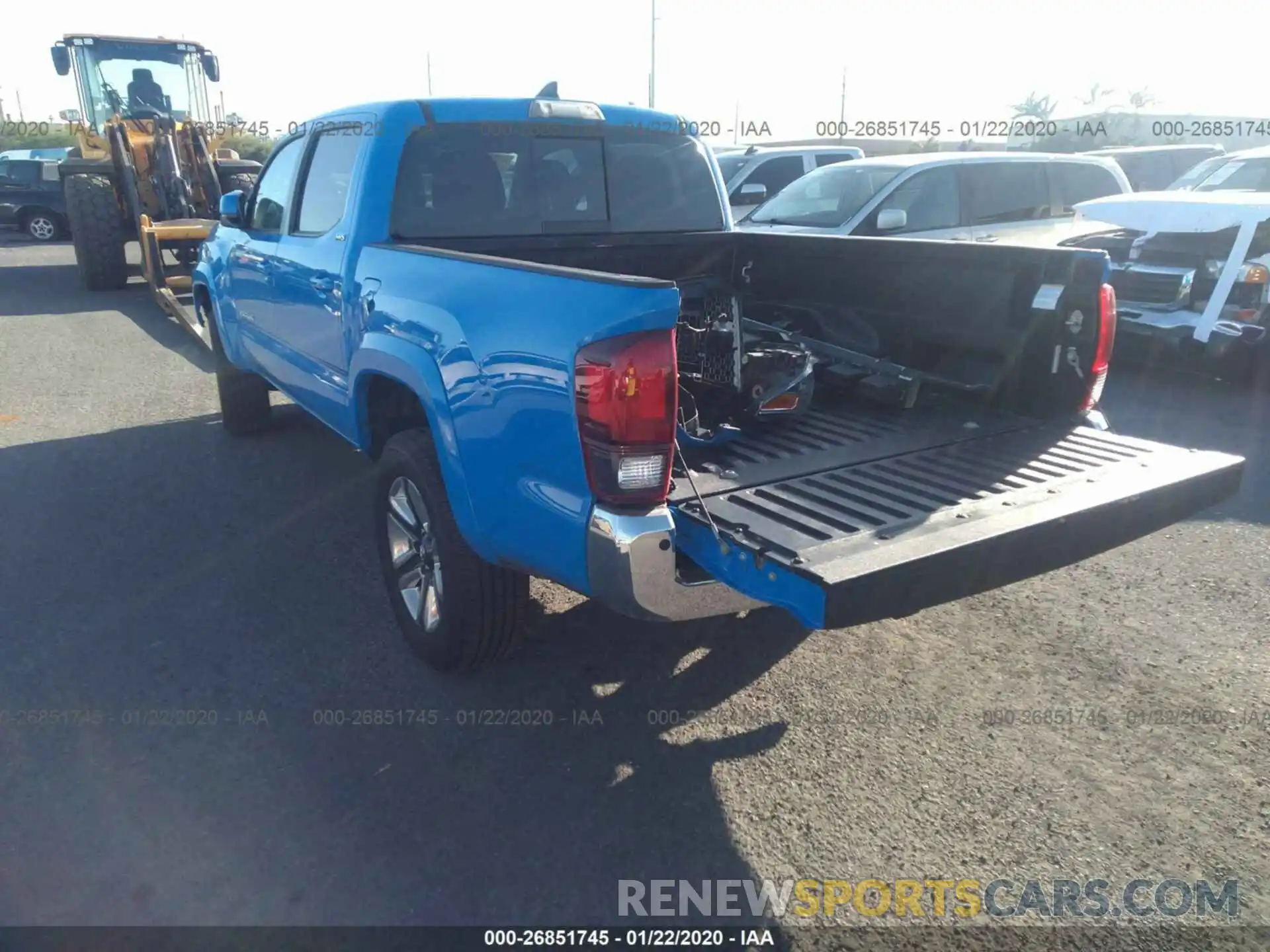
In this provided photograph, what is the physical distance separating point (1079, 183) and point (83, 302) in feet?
39.6

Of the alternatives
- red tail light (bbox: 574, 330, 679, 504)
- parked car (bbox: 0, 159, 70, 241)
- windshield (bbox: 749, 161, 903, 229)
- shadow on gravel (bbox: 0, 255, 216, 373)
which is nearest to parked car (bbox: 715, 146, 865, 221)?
windshield (bbox: 749, 161, 903, 229)

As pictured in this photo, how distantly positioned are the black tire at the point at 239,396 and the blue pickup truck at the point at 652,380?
97cm

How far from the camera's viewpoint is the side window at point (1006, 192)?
8.95 metres

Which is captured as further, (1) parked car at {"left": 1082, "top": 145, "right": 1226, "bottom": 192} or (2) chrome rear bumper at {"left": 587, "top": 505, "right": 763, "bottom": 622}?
(1) parked car at {"left": 1082, "top": 145, "right": 1226, "bottom": 192}

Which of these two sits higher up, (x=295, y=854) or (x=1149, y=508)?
(x=1149, y=508)

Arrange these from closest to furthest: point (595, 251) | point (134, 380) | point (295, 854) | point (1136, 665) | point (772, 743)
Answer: point (295, 854)
point (772, 743)
point (1136, 665)
point (595, 251)
point (134, 380)

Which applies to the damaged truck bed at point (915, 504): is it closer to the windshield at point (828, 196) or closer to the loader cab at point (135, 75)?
the windshield at point (828, 196)

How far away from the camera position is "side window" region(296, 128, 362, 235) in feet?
13.7

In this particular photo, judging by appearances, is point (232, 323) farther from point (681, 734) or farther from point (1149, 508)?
point (1149, 508)

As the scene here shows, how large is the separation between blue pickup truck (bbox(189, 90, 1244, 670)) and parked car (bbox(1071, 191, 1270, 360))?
423 centimetres

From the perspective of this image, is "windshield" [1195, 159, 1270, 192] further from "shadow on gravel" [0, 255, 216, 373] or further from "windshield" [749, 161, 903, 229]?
"shadow on gravel" [0, 255, 216, 373]

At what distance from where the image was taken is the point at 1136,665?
3586 mm

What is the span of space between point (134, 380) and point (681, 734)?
6.79 metres

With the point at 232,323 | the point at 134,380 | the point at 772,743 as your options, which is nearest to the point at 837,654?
the point at 772,743
